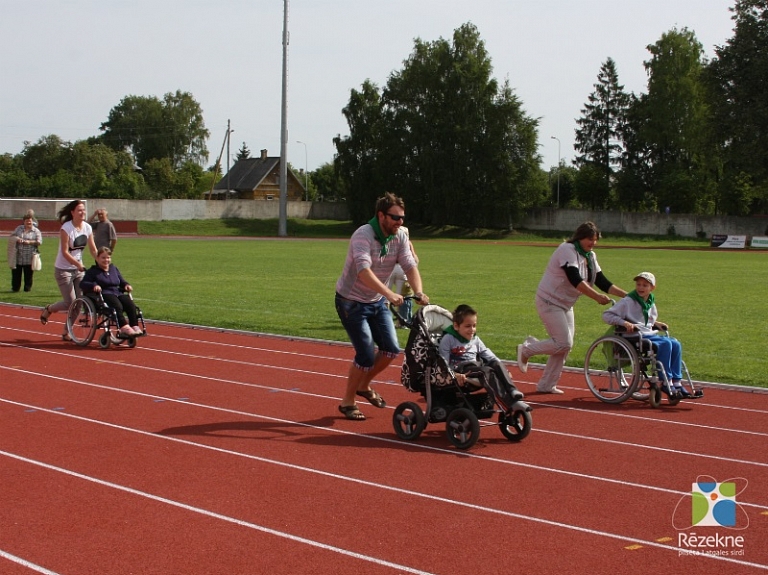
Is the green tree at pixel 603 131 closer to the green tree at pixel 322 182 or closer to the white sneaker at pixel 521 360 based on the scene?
the green tree at pixel 322 182

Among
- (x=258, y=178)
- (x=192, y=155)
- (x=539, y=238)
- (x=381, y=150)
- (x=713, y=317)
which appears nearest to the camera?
(x=713, y=317)

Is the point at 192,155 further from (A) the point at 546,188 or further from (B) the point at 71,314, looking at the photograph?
(B) the point at 71,314

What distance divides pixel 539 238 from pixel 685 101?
18.0 metres

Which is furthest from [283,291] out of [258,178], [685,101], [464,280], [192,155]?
[192,155]

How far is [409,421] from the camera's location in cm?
793

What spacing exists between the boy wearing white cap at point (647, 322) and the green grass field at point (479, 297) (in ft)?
5.30

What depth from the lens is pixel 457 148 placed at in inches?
2943

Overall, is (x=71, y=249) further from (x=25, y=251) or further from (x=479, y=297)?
(x=479, y=297)

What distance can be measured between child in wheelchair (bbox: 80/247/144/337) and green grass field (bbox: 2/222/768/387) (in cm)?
213

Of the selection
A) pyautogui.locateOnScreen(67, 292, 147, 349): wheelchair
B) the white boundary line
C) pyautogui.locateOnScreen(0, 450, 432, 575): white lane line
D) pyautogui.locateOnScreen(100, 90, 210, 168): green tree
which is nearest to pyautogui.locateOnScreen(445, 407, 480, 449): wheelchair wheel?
pyautogui.locateOnScreen(0, 450, 432, 575): white lane line

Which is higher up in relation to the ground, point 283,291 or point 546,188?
point 546,188

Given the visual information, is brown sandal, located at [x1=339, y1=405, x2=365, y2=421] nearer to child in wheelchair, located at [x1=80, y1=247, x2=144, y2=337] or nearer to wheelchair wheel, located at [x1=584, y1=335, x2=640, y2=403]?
wheelchair wheel, located at [x1=584, y1=335, x2=640, y2=403]

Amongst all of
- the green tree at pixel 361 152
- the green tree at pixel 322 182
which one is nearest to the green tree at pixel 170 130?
the green tree at pixel 322 182

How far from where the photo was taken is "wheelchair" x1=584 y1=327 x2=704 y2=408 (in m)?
9.28
